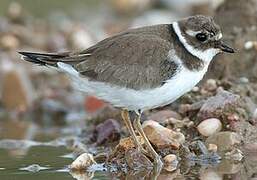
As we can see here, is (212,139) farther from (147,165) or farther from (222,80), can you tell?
(222,80)

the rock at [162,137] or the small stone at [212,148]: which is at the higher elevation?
the rock at [162,137]

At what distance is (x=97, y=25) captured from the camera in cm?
1838

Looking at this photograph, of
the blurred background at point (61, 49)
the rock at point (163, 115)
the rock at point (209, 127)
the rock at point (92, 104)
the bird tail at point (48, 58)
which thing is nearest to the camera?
the bird tail at point (48, 58)

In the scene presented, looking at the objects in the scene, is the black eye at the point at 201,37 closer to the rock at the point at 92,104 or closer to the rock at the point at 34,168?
the rock at the point at 34,168

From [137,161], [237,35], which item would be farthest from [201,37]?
[237,35]

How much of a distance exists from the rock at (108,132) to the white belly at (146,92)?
127 cm

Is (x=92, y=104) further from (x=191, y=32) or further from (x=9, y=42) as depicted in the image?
(x=191, y=32)

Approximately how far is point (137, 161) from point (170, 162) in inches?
13.1

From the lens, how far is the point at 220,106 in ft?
28.3

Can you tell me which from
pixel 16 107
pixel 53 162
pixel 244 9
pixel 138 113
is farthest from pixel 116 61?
pixel 16 107

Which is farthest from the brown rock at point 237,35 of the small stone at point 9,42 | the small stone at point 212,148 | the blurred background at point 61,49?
the small stone at point 9,42

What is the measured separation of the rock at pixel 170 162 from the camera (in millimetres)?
8000

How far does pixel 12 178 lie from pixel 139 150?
1.28m

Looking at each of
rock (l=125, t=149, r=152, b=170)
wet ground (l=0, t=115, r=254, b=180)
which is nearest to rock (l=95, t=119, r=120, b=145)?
wet ground (l=0, t=115, r=254, b=180)
